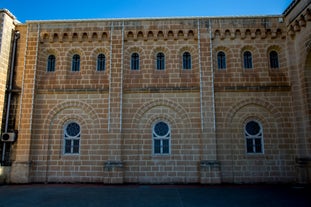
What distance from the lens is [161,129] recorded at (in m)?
12.5

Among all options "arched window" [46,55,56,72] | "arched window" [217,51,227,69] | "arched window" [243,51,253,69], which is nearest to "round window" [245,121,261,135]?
"arched window" [243,51,253,69]

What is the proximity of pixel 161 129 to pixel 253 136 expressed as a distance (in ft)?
15.0

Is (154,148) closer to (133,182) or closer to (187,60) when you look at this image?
(133,182)

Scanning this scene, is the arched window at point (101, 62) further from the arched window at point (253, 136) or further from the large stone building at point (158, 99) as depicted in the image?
the arched window at point (253, 136)

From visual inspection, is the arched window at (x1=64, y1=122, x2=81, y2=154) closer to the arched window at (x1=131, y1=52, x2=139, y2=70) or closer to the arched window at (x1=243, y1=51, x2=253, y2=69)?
the arched window at (x1=131, y1=52, x2=139, y2=70)

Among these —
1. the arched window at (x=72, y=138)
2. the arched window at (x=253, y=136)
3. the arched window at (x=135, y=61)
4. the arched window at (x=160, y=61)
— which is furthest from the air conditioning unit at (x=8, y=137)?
the arched window at (x=253, y=136)

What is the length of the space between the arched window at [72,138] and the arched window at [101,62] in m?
3.19

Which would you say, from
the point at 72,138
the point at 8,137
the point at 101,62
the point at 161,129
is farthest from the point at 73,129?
the point at 161,129

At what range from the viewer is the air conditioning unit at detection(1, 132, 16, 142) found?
12078 millimetres

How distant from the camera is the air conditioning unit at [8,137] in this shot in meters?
12.1

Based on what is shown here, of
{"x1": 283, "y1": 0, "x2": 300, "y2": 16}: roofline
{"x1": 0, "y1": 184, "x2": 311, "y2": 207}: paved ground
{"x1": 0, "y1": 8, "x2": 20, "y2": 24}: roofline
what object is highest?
{"x1": 283, "y1": 0, "x2": 300, "y2": 16}: roofline

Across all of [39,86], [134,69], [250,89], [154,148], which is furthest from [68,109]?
[250,89]

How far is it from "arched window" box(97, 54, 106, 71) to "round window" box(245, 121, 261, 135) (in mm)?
8013

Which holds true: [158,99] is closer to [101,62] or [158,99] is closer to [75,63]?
[101,62]
